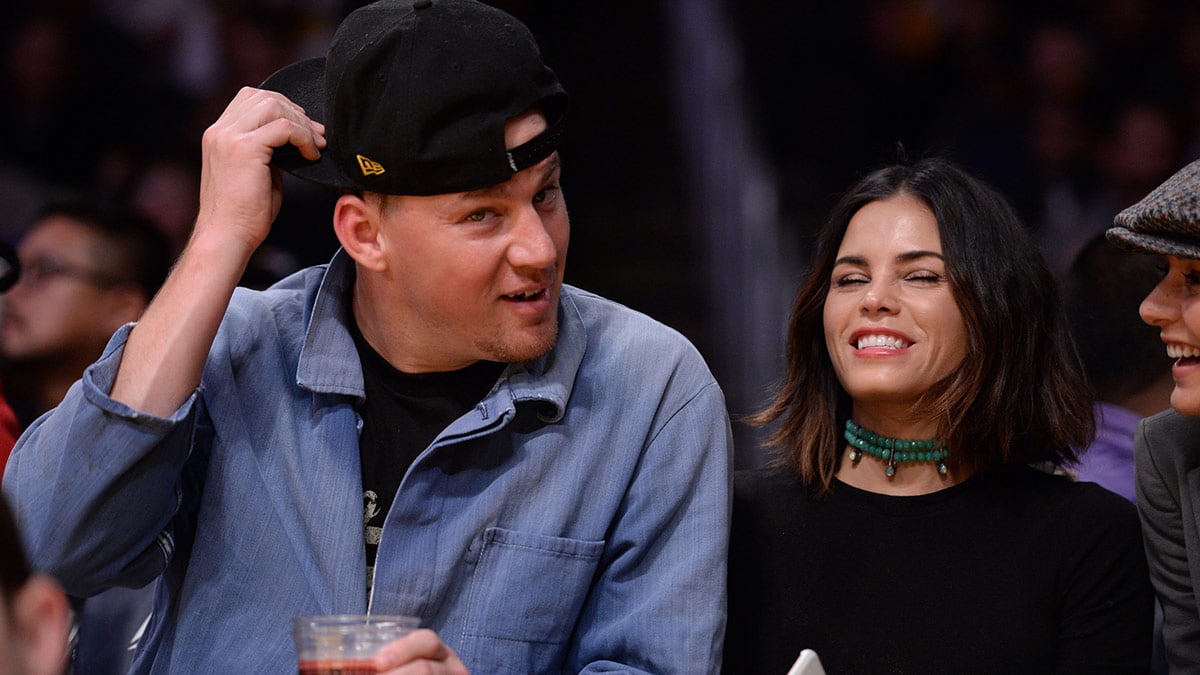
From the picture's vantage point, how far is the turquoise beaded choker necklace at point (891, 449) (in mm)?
2473

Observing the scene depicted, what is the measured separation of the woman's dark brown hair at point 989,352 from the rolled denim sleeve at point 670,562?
17.8 inches

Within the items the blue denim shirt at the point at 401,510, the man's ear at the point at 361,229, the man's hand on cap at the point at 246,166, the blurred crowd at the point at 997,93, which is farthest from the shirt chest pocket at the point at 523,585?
the blurred crowd at the point at 997,93

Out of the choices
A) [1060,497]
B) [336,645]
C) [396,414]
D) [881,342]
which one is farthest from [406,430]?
[1060,497]

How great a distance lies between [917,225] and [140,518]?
1440 mm

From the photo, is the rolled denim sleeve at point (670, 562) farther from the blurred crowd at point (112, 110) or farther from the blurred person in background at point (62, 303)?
the blurred crowd at point (112, 110)

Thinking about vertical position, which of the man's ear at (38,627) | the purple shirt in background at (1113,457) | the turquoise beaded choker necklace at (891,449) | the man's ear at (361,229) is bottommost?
the purple shirt in background at (1113,457)

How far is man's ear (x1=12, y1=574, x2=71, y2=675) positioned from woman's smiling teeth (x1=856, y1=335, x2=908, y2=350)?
5.58 feet

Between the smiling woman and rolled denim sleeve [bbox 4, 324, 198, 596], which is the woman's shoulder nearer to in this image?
the smiling woman

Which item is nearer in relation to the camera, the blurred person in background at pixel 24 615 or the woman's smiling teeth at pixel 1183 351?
the blurred person in background at pixel 24 615

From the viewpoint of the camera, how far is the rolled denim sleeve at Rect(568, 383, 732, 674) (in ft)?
6.60

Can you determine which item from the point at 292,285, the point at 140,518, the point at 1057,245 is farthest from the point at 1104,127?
the point at 140,518

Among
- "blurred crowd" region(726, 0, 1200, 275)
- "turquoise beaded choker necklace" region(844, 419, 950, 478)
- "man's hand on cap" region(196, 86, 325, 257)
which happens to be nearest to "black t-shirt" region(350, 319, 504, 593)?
"man's hand on cap" region(196, 86, 325, 257)

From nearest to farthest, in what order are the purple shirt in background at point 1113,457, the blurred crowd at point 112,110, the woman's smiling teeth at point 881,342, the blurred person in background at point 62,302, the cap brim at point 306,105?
1. the cap brim at point 306,105
2. the woman's smiling teeth at point 881,342
3. the purple shirt in background at point 1113,457
4. the blurred person in background at point 62,302
5. the blurred crowd at point 112,110

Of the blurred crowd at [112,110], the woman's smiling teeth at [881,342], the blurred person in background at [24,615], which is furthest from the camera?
the blurred crowd at [112,110]
